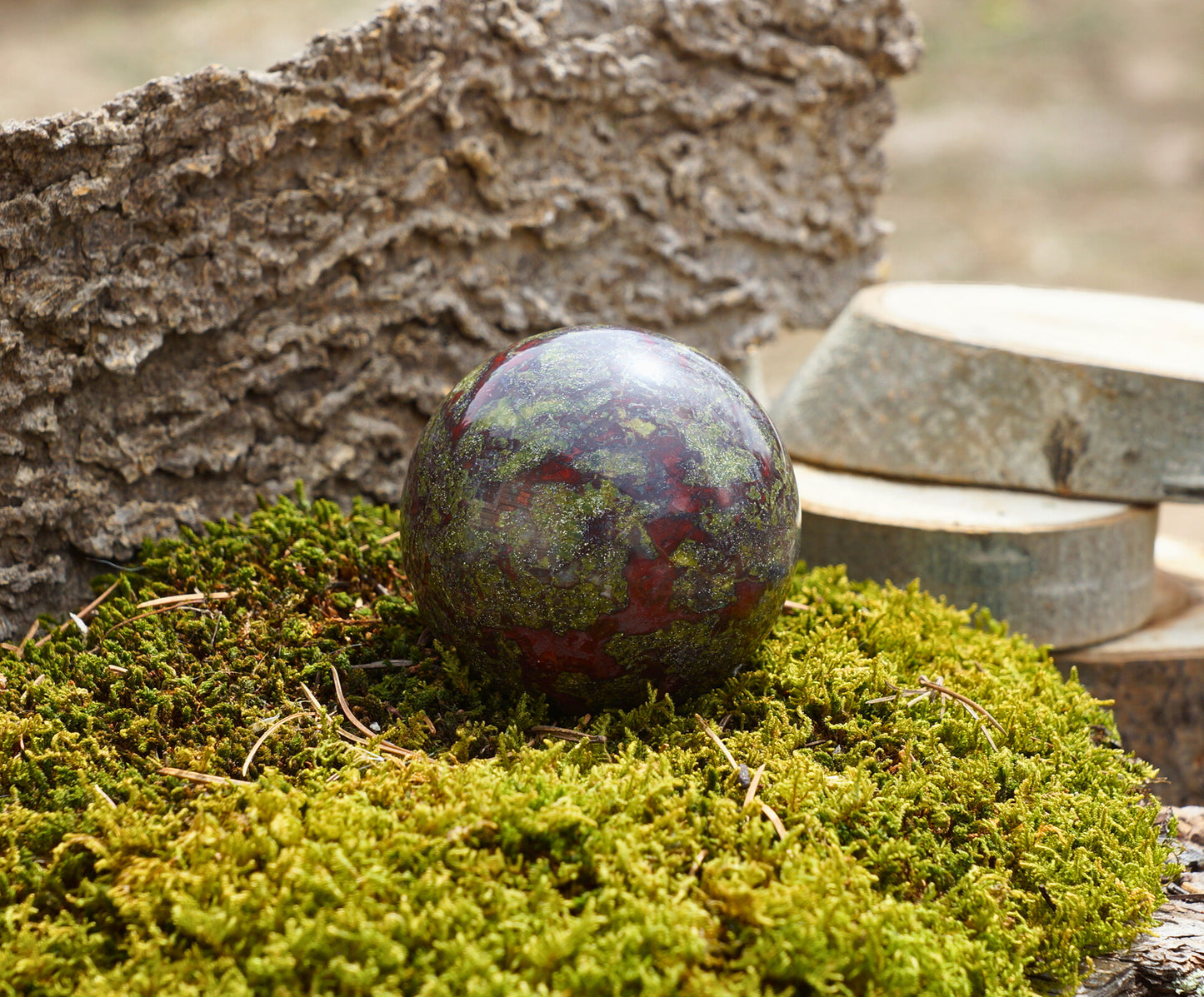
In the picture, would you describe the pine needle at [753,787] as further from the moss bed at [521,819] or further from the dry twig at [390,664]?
the dry twig at [390,664]

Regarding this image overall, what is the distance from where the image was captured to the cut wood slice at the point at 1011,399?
11.3 feet

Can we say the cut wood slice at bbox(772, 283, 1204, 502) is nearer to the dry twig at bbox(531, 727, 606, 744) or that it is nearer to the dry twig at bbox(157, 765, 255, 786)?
the dry twig at bbox(531, 727, 606, 744)

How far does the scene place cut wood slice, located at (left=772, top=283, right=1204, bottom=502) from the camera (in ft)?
11.3

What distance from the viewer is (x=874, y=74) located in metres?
5.02

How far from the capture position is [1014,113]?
13164 millimetres

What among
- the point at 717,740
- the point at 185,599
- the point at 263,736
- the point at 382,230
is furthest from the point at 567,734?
the point at 382,230

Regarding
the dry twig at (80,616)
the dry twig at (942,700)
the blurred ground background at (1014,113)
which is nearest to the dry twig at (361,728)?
the dry twig at (80,616)

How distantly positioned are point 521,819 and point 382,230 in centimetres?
244

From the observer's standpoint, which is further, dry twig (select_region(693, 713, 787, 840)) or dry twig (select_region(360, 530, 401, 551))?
dry twig (select_region(360, 530, 401, 551))

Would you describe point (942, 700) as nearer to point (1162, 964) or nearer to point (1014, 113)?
point (1162, 964)

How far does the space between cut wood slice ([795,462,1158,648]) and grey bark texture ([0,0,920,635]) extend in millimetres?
1517

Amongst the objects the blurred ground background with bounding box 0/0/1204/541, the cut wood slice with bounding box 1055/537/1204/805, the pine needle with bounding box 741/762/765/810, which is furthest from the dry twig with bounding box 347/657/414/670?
the blurred ground background with bounding box 0/0/1204/541

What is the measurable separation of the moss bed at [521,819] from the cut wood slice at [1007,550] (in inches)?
26.7

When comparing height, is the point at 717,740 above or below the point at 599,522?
below
